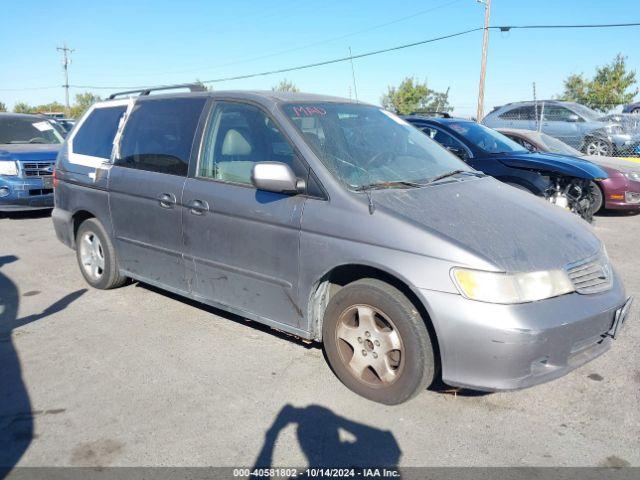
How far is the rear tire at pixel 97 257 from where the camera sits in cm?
507

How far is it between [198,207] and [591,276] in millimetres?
2640

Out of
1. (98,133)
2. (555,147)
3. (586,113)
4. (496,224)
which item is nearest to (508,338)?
(496,224)

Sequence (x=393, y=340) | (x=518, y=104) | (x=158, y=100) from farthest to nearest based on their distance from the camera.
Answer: (x=518, y=104) < (x=158, y=100) < (x=393, y=340)

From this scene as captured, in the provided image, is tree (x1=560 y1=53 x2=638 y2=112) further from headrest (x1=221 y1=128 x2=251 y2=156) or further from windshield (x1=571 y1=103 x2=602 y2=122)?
headrest (x1=221 y1=128 x2=251 y2=156)

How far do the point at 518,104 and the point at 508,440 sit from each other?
14.6 metres

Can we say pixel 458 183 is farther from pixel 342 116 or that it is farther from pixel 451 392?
pixel 451 392

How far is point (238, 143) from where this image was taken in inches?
157

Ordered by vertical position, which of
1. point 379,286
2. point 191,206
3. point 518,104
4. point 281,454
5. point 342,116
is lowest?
point 281,454

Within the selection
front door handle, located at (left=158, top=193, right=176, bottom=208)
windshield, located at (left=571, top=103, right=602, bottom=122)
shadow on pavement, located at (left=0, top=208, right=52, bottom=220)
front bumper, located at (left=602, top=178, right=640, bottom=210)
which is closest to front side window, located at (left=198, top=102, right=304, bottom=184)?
front door handle, located at (left=158, top=193, right=176, bottom=208)

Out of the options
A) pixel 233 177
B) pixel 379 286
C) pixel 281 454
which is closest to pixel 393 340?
pixel 379 286

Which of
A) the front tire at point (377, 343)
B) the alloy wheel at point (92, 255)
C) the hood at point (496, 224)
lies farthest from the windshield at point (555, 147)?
the alloy wheel at point (92, 255)

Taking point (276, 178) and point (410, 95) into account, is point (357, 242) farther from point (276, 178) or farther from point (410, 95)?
point (410, 95)

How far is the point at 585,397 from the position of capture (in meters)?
3.37

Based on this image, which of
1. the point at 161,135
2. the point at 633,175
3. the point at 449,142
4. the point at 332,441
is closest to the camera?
the point at 332,441
